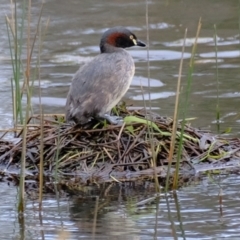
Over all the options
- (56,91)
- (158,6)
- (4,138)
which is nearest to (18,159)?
(4,138)

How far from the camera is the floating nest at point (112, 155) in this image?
732 centimetres

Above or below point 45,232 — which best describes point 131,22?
above

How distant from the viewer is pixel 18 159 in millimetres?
7703

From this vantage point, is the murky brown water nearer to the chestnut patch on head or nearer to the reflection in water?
the reflection in water

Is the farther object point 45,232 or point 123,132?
point 123,132

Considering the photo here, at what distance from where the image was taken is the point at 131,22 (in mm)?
14352

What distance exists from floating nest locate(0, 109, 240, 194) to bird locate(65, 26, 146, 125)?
0.45 ft

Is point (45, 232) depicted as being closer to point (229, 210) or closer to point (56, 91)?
point (229, 210)

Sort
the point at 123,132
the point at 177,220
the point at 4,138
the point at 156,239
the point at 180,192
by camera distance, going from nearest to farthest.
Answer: the point at 156,239, the point at 177,220, the point at 180,192, the point at 123,132, the point at 4,138

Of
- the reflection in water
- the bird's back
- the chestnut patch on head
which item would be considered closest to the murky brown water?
the reflection in water

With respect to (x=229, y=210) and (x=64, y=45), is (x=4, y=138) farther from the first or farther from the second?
(x=64, y=45)

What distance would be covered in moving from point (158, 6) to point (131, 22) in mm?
1163

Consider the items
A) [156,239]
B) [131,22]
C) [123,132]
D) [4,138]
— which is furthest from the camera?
[131,22]

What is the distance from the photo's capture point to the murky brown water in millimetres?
6023
